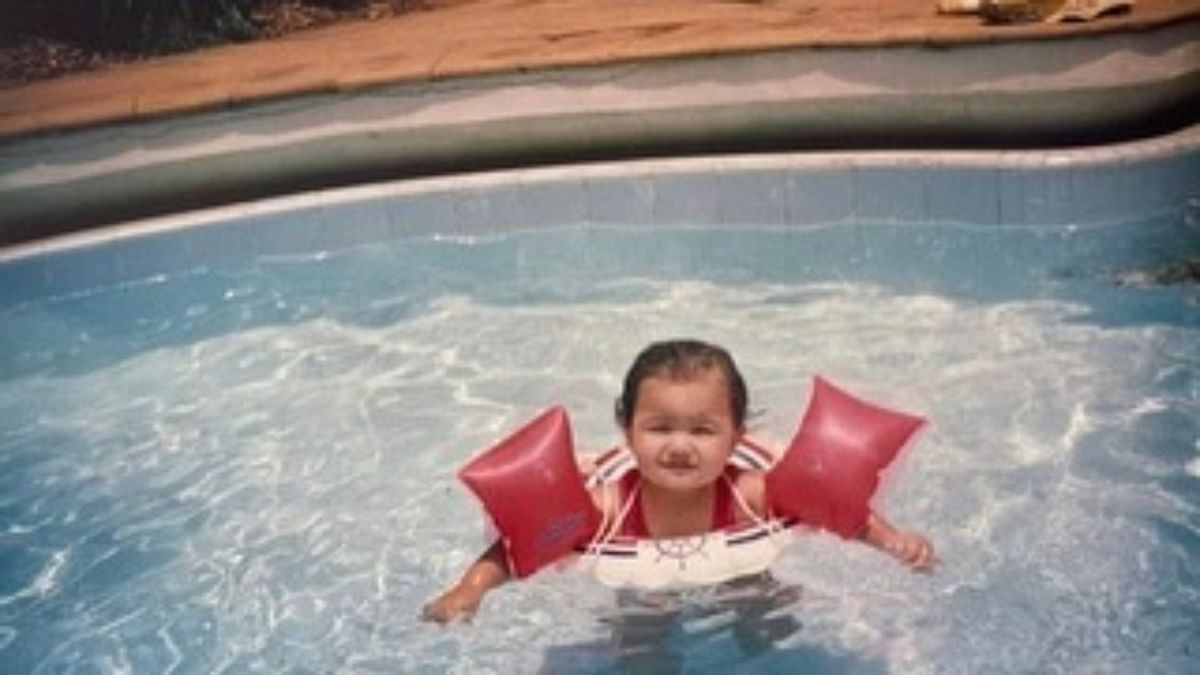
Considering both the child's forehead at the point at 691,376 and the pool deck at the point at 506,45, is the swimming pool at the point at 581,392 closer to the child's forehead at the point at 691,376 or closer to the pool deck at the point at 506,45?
the pool deck at the point at 506,45

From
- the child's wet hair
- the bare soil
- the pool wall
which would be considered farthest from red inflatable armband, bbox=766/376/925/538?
the bare soil

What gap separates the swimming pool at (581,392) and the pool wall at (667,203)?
2cm

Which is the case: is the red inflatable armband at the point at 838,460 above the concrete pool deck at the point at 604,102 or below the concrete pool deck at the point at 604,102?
below

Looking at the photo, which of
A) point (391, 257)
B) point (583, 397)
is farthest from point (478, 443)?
point (391, 257)

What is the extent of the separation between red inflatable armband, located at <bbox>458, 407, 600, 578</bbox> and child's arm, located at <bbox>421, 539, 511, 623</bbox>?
0.14ft

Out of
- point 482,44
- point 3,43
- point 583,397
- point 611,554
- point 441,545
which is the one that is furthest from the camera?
point 3,43

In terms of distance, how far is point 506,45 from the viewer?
7.88m

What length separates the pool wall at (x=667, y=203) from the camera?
6371 millimetres

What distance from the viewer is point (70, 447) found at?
19.0 ft

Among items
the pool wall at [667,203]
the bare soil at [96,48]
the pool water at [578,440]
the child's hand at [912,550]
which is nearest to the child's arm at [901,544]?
the child's hand at [912,550]

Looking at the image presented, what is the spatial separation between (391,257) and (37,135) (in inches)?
84.8

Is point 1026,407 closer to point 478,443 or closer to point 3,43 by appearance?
point 478,443

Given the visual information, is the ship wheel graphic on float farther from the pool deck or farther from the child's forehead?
the pool deck

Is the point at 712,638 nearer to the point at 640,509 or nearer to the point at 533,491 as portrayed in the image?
the point at 640,509
